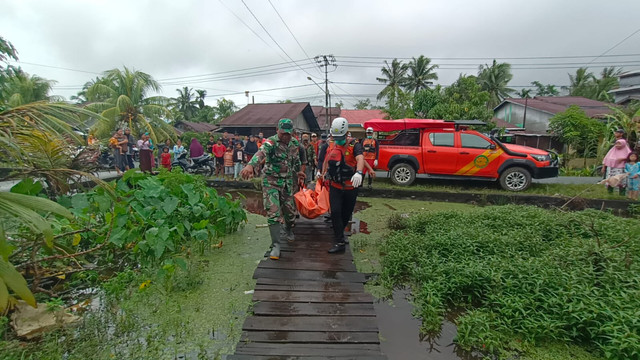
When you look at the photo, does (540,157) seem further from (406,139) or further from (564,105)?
(564,105)

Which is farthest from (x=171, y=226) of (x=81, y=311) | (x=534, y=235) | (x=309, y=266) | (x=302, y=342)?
(x=534, y=235)

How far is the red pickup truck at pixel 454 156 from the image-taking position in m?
8.14

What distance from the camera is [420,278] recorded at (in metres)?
3.60

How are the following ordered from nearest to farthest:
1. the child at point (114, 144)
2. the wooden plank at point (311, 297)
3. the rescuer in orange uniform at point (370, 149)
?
the wooden plank at point (311, 297) < the rescuer in orange uniform at point (370, 149) < the child at point (114, 144)

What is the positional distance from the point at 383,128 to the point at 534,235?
5.57 m

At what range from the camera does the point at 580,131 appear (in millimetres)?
14844

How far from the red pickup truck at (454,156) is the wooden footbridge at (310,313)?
5.54 m

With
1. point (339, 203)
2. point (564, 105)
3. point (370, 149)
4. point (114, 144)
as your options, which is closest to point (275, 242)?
point (339, 203)

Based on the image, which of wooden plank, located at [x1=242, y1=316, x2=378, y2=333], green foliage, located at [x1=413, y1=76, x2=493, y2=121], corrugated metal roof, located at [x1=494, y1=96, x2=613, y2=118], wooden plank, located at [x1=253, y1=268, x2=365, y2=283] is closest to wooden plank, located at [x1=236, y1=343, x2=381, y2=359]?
wooden plank, located at [x1=242, y1=316, x2=378, y2=333]

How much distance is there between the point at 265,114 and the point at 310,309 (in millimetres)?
19889

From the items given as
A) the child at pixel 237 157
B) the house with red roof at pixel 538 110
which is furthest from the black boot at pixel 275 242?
the house with red roof at pixel 538 110

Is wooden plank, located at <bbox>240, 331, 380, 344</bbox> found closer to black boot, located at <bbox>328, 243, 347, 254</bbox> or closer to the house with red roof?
black boot, located at <bbox>328, 243, 347, 254</bbox>

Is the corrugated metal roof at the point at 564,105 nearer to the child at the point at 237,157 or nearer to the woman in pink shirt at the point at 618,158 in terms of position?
the woman in pink shirt at the point at 618,158

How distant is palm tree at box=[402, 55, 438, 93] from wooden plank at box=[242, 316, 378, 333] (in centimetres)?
2938
